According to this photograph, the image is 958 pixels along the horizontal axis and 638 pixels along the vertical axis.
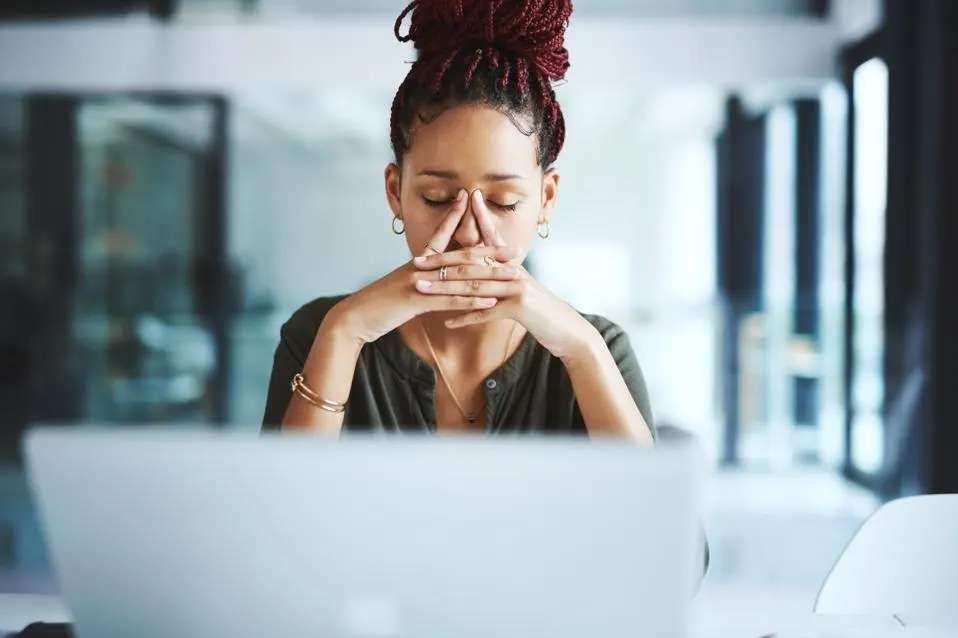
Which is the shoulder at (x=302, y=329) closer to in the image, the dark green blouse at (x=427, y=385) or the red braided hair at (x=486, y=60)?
the dark green blouse at (x=427, y=385)

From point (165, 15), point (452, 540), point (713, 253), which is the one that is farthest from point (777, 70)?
point (452, 540)

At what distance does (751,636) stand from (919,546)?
0.53 meters

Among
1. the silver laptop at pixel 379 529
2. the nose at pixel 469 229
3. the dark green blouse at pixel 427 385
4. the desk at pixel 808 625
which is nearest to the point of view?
the silver laptop at pixel 379 529

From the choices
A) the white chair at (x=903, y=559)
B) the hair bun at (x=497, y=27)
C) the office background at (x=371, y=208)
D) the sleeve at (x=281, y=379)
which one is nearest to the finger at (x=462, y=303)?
the sleeve at (x=281, y=379)

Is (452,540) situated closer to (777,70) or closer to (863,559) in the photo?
(863,559)

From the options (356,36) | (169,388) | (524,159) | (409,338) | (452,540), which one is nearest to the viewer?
(452,540)

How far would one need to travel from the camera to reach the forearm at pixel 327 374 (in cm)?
122

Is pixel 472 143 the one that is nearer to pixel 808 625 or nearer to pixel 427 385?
pixel 427 385

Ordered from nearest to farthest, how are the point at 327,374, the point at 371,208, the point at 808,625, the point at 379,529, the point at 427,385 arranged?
the point at 379,529 < the point at 808,625 < the point at 327,374 < the point at 427,385 < the point at 371,208

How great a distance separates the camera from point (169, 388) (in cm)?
504

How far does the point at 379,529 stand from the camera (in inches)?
23.3

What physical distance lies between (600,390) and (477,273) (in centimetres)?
26

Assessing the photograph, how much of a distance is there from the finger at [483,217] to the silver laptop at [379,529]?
0.76 metres

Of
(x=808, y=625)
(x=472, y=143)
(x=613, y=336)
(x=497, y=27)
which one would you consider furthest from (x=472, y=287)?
(x=808, y=625)
